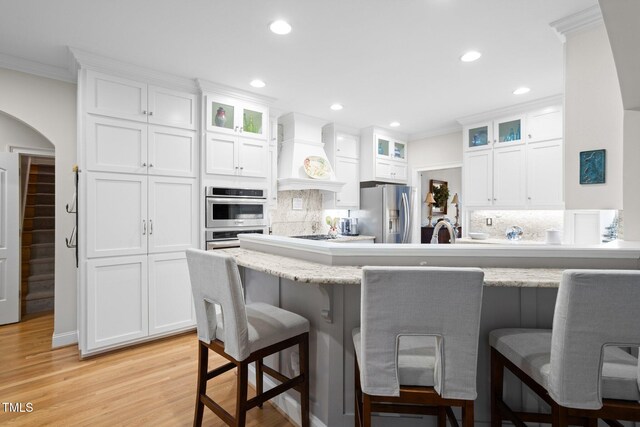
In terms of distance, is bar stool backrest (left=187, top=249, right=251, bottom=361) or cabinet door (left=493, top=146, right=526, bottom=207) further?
cabinet door (left=493, top=146, right=526, bottom=207)

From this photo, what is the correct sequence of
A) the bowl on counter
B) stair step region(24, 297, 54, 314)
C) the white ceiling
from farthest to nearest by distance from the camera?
the bowl on counter
stair step region(24, 297, 54, 314)
the white ceiling

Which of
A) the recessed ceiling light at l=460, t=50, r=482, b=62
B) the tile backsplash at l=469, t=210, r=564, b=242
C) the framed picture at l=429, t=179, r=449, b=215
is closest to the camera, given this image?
the recessed ceiling light at l=460, t=50, r=482, b=62

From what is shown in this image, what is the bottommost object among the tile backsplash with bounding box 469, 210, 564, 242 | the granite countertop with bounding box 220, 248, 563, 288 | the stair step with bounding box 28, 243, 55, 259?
the stair step with bounding box 28, 243, 55, 259

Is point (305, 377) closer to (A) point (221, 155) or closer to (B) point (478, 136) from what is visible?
(A) point (221, 155)

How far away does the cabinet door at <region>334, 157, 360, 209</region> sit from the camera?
193 inches

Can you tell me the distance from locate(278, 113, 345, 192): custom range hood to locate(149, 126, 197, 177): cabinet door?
122cm

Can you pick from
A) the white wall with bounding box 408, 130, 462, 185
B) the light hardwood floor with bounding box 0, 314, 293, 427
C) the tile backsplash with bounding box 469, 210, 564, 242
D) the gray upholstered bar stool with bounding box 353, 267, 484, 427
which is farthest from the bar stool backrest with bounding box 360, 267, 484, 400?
the white wall with bounding box 408, 130, 462, 185

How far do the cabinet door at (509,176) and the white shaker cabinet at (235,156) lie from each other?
116 inches

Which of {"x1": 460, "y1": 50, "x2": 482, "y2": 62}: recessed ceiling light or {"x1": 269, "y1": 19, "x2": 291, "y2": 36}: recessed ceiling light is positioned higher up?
{"x1": 269, "y1": 19, "x2": 291, "y2": 36}: recessed ceiling light

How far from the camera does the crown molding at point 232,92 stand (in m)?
3.30

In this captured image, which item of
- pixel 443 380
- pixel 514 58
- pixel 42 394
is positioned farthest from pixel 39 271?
pixel 514 58

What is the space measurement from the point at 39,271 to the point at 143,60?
10.3 ft

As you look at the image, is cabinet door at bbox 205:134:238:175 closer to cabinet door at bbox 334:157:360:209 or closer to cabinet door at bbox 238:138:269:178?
cabinet door at bbox 238:138:269:178

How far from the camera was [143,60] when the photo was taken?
9.34 feet
